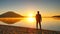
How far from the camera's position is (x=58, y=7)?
5512 mm

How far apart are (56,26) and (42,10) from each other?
833mm

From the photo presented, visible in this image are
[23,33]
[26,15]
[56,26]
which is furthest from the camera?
[26,15]

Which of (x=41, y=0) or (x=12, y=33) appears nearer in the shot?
(x=12, y=33)

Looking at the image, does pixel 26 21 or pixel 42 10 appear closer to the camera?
pixel 42 10

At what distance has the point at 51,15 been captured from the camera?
5855 millimetres

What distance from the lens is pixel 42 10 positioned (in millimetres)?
5586

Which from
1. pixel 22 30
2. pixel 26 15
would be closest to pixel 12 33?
pixel 22 30

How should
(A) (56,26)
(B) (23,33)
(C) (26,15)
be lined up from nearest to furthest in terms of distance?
1. (B) (23,33)
2. (A) (56,26)
3. (C) (26,15)

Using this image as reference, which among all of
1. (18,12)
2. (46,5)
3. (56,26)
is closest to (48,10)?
(46,5)

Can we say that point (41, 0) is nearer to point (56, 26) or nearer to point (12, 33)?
point (56, 26)

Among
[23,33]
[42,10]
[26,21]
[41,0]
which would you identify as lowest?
[23,33]

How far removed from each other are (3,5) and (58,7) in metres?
2.27

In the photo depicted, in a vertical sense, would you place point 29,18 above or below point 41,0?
below

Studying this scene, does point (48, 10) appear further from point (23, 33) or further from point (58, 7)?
point (23, 33)
